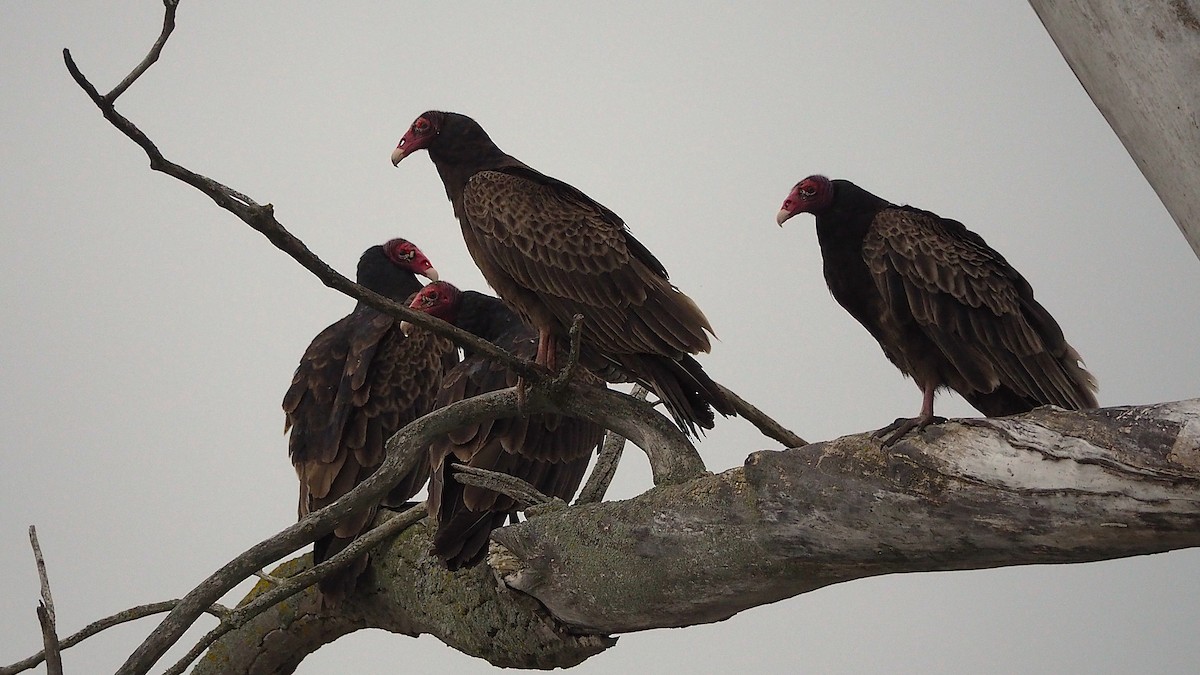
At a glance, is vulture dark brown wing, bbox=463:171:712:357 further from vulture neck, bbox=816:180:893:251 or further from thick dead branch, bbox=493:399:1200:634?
thick dead branch, bbox=493:399:1200:634

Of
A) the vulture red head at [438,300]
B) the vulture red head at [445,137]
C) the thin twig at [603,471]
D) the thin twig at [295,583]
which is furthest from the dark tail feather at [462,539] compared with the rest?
the vulture red head at [445,137]

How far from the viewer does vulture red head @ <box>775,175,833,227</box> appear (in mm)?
3463

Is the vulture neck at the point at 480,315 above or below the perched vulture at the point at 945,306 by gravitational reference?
above

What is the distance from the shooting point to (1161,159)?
8.44 feet

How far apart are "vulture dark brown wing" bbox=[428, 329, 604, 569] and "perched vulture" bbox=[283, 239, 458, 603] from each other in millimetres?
596

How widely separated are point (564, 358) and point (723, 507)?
1.25 m

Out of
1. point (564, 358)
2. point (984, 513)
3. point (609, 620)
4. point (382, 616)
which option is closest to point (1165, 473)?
point (984, 513)

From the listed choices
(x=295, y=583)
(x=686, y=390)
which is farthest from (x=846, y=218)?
(x=295, y=583)

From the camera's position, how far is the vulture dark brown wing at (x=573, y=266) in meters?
3.54

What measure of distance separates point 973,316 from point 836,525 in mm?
867

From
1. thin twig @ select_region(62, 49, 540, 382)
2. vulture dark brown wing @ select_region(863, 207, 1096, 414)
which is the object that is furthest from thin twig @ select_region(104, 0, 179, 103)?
vulture dark brown wing @ select_region(863, 207, 1096, 414)

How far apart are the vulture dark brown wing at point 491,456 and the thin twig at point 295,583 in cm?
20

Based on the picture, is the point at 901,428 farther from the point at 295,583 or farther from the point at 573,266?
the point at 295,583

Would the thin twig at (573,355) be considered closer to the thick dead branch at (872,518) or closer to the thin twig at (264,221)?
the thin twig at (264,221)
